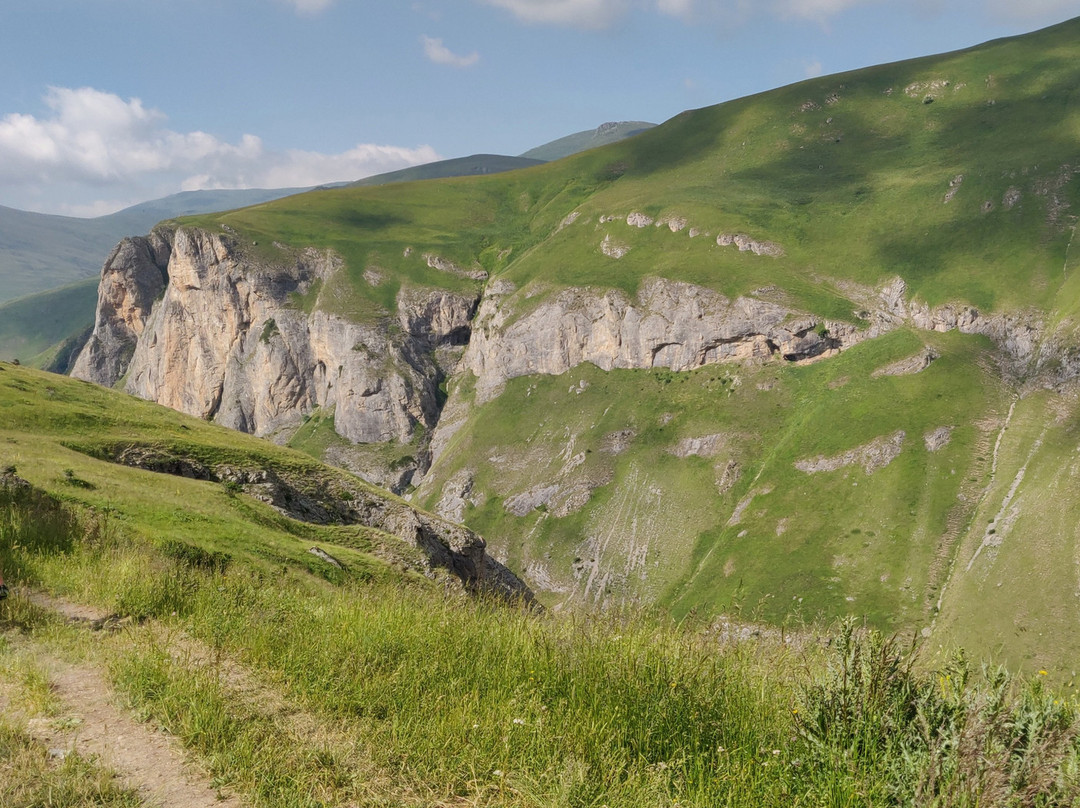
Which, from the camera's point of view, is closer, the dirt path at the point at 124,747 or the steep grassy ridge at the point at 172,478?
the dirt path at the point at 124,747

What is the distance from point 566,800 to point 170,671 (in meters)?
4.70

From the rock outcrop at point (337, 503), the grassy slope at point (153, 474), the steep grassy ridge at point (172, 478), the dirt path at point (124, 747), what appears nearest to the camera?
the dirt path at point (124, 747)

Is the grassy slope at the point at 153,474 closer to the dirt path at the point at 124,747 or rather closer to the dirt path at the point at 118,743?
the dirt path at the point at 118,743

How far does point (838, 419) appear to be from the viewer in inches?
5517

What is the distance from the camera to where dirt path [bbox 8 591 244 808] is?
5.79 m

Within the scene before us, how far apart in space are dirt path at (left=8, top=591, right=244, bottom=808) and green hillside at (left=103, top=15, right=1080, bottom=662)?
324 ft

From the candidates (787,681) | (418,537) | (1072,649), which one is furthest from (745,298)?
(787,681)

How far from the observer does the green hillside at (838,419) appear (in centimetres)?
11494

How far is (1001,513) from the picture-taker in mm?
111562

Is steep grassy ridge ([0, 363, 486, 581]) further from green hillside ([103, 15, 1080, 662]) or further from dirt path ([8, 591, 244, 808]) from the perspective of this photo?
green hillside ([103, 15, 1080, 662])

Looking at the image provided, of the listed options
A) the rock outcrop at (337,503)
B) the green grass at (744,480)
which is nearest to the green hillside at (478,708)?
the rock outcrop at (337,503)

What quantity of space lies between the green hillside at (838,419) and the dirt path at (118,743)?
3884 inches

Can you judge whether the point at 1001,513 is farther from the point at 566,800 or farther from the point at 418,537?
the point at 566,800

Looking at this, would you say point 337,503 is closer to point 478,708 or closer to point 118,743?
point 118,743
